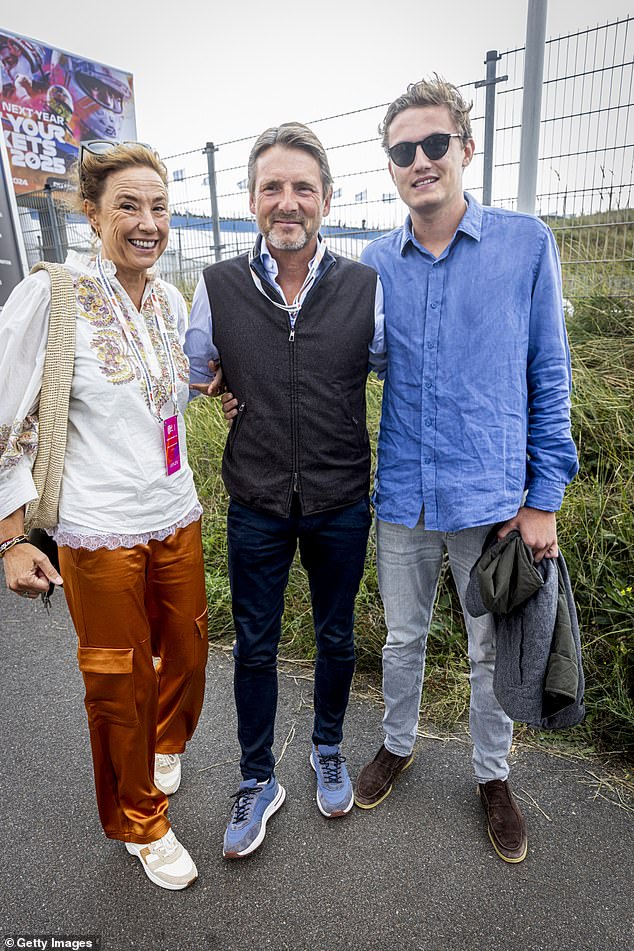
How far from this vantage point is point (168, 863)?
6.48 ft

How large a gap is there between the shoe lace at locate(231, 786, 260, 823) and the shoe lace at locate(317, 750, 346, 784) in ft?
0.86

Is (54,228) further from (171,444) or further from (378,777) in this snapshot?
(378,777)

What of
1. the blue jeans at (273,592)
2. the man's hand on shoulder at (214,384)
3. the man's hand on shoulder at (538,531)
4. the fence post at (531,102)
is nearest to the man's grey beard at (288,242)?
the man's hand on shoulder at (214,384)

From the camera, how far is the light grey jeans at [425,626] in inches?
83.3

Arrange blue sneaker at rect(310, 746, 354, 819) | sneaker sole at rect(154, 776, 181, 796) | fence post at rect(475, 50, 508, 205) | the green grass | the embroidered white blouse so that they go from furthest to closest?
fence post at rect(475, 50, 508, 205), the green grass, sneaker sole at rect(154, 776, 181, 796), blue sneaker at rect(310, 746, 354, 819), the embroidered white blouse

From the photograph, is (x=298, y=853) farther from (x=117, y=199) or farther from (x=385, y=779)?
(x=117, y=199)

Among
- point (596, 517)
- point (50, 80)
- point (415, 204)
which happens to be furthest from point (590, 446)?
point (50, 80)

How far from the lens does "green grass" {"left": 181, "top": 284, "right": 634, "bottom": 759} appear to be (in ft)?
8.36

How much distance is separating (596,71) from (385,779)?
4381mm

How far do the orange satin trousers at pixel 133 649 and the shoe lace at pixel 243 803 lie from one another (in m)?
0.25

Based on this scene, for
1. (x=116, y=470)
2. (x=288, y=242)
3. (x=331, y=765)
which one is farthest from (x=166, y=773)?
(x=288, y=242)

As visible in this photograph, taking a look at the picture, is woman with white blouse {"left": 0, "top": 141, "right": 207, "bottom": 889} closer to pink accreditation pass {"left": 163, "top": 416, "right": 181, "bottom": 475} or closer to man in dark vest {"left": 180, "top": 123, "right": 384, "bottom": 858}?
pink accreditation pass {"left": 163, "top": 416, "right": 181, "bottom": 475}

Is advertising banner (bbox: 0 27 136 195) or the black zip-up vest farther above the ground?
advertising banner (bbox: 0 27 136 195)

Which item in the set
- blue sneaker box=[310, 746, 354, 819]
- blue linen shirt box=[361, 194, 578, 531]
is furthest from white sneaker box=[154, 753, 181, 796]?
blue linen shirt box=[361, 194, 578, 531]
